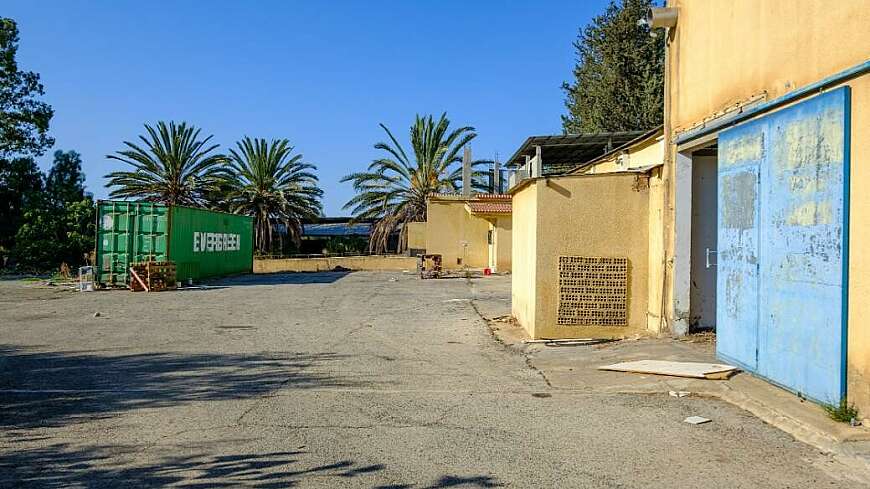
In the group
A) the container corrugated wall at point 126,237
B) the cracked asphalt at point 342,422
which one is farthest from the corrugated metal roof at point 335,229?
the cracked asphalt at point 342,422

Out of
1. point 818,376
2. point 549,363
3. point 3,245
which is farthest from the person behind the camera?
point 3,245

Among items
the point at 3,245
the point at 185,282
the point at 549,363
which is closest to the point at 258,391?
the point at 549,363

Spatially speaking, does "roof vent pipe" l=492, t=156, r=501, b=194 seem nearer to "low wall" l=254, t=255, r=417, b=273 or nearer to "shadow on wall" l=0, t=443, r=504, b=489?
"low wall" l=254, t=255, r=417, b=273

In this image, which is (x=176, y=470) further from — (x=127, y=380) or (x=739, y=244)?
(x=739, y=244)

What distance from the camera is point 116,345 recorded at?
37.2 feet

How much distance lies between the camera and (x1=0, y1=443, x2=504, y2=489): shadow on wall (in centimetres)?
482

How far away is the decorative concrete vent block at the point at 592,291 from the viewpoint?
451 inches

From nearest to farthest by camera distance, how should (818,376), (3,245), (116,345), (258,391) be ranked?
(818,376) → (258,391) → (116,345) → (3,245)

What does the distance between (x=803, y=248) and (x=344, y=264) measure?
3287 cm

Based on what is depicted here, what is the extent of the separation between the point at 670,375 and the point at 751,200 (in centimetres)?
219

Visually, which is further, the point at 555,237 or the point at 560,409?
the point at 555,237

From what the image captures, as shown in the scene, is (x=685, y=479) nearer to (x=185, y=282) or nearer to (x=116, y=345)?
(x=116, y=345)

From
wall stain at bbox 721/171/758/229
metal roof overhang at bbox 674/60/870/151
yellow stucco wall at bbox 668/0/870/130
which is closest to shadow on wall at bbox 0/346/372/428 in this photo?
wall stain at bbox 721/171/758/229

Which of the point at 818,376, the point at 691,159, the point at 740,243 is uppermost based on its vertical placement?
the point at 691,159
